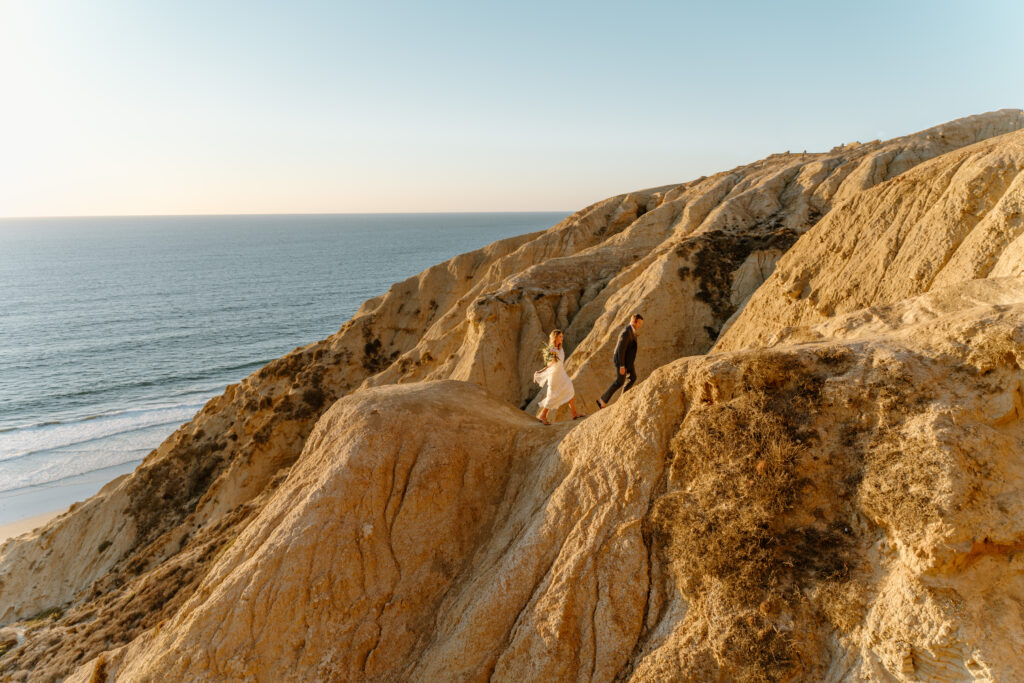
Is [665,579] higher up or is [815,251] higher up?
[815,251]

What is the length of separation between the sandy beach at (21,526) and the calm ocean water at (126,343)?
90 cm

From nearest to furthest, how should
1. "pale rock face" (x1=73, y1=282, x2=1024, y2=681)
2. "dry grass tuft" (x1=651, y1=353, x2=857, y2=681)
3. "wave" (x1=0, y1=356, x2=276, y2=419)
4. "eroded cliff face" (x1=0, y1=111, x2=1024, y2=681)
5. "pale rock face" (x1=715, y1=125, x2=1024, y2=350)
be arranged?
"pale rock face" (x1=73, y1=282, x2=1024, y2=681) → "eroded cliff face" (x1=0, y1=111, x2=1024, y2=681) → "dry grass tuft" (x1=651, y1=353, x2=857, y2=681) → "pale rock face" (x1=715, y1=125, x2=1024, y2=350) → "wave" (x1=0, y1=356, x2=276, y2=419)

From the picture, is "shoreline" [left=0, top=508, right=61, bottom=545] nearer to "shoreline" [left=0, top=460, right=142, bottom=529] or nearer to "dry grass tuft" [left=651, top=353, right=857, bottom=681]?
"shoreline" [left=0, top=460, right=142, bottom=529]

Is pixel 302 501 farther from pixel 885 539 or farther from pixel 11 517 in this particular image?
pixel 11 517

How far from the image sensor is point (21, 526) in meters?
26.3

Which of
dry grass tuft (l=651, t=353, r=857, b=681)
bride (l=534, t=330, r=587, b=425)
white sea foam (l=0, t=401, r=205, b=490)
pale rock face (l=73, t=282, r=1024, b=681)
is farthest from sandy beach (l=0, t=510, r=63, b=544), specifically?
dry grass tuft (l=651, t=353, r=857, b=681)

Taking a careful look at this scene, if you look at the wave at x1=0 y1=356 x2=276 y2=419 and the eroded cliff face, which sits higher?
the eroded cliff face

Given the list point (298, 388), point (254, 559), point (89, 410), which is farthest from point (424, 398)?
point (89, 410)

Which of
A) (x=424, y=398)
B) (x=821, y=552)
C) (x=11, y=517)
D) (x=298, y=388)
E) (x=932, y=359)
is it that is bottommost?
(x=11, y=517)

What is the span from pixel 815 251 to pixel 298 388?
2276cm

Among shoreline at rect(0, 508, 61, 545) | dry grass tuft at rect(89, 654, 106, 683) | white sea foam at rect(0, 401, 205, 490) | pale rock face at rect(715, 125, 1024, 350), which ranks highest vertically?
pale rock face at rect(715, 125, 1024, 350)

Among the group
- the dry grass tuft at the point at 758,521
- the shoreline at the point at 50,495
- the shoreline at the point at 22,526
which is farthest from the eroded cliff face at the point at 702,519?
the shoreline at the point at 50,495

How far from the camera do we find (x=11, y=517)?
2731 cm

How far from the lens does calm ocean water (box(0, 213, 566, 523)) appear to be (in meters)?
33.9
